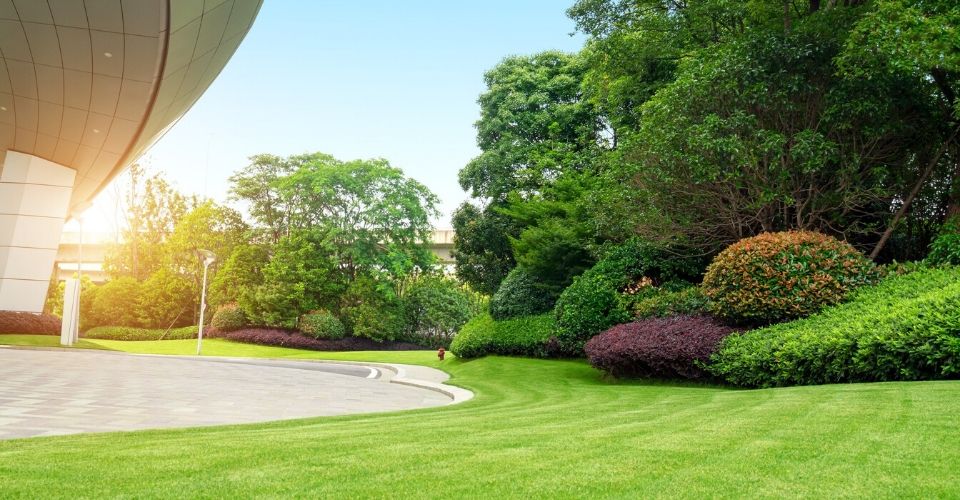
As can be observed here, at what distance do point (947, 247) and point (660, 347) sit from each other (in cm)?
581

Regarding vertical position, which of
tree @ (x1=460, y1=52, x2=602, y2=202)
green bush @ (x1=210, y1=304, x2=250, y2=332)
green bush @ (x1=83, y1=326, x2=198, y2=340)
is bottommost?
green bush @ (x1=83, y1=326, x2=198, y2=340)

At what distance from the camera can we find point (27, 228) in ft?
62.6

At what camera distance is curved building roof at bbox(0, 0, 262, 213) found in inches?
526

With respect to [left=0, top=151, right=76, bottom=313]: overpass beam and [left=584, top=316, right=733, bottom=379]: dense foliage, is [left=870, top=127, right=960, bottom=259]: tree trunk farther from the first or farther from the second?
[left=0, top=151, right=76, bottom=313]: overpass beam

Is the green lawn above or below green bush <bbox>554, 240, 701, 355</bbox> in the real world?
below

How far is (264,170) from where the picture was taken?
4166 cm

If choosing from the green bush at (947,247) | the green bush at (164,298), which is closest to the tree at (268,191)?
the green bush at (164,298)

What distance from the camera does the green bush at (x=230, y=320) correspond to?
1538 inches

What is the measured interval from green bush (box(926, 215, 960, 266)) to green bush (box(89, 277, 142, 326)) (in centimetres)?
4263

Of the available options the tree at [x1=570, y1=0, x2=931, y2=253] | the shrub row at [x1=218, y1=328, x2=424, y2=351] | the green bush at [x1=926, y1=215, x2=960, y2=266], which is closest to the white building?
the tree at [x1=570, y1=0, x2=931, y2=253]

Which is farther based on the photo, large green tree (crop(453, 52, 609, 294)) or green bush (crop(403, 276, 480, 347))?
green bush (crop(403, 276, 480, 347))

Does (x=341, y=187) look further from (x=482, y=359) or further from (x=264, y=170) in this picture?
(x=482, y=359)

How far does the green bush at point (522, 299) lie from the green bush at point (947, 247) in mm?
10975

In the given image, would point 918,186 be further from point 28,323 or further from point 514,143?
point 28,323
